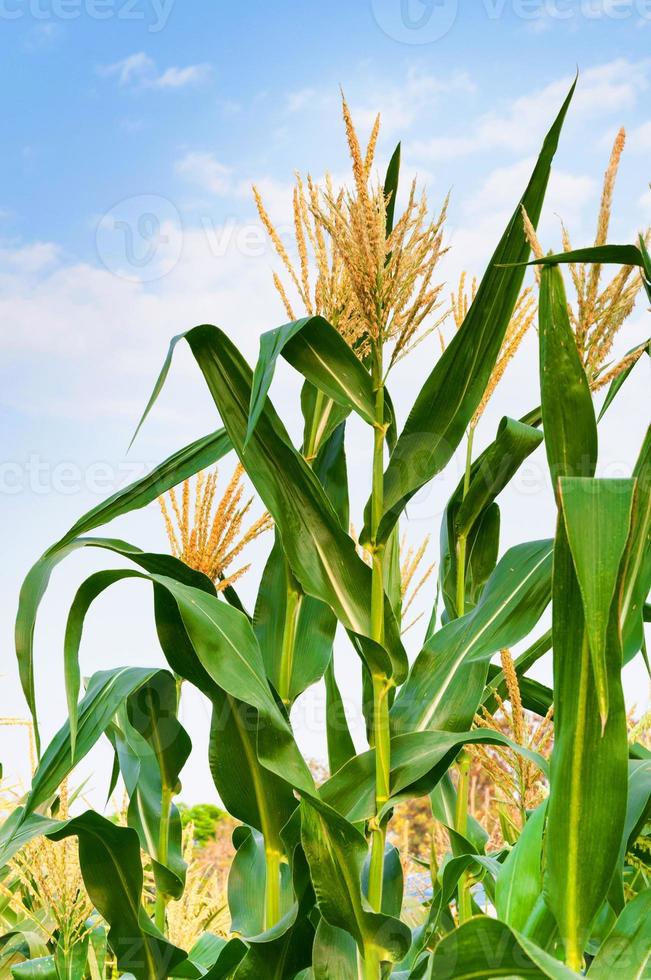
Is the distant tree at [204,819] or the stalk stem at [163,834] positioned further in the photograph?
the distant tree at [204,819]

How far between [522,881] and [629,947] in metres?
0.16

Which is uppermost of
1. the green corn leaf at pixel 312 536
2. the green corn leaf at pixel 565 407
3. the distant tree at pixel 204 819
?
the green corn leaf at pixel 565 407

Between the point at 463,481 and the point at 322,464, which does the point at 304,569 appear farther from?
the point at 463,481

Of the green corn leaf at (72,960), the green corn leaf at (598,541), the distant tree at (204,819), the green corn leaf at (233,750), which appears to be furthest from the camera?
the distant tree at (204,819)

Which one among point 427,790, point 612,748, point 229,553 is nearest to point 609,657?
point 612,748

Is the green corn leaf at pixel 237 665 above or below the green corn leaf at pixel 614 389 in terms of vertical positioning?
below

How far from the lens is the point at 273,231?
1517 millimetres

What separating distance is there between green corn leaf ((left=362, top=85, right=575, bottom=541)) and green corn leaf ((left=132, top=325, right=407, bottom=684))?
2.5 inches

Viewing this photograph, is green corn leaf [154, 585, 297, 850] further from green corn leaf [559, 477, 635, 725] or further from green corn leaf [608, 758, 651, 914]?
green corn leaf [559, 477, 635, 725]

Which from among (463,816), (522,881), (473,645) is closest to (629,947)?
(522,881)

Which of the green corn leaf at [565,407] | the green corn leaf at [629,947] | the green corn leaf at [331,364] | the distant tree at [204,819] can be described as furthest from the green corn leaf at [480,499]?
the distant tree at [204,819]

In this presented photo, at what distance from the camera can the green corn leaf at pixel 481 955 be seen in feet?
3.07

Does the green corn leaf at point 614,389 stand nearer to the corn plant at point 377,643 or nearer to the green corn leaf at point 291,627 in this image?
the corn plant at point 377,643

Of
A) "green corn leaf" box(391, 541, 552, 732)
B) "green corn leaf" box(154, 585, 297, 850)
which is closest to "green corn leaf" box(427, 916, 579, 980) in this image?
"green corn leaf" box(391, 541, 552, 732)
